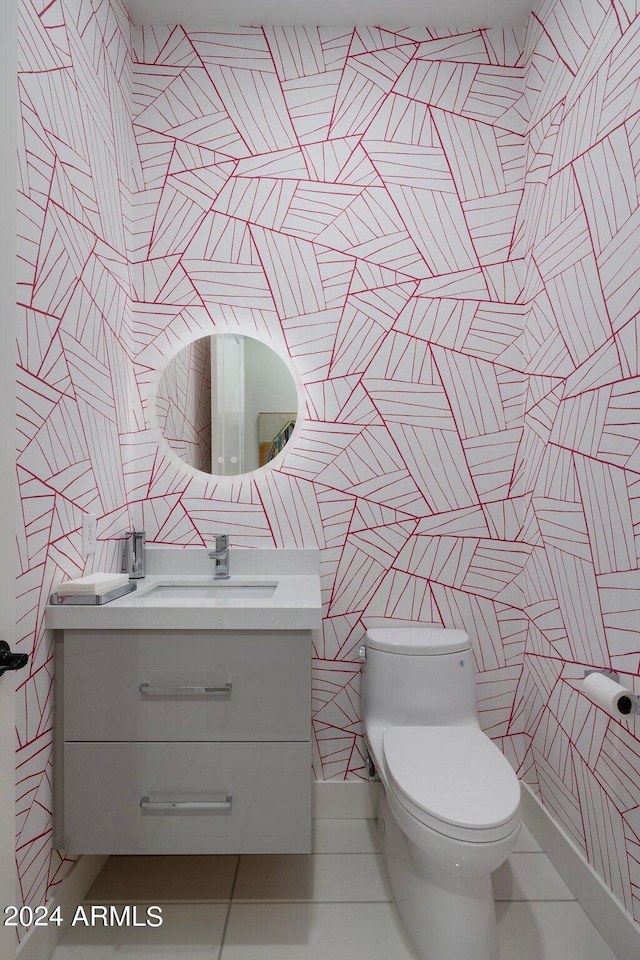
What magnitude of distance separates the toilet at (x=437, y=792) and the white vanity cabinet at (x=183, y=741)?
286 millimetres

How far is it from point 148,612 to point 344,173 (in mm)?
1615

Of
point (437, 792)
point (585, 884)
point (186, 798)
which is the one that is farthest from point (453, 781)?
point (186, 798)

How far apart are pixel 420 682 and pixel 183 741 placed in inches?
30.2

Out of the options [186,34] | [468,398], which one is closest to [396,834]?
[468,398]

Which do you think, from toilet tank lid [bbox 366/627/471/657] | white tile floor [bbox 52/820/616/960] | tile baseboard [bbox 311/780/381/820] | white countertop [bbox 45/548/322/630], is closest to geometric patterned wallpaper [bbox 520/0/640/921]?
white tile floor [bbox 52/820/616/960]

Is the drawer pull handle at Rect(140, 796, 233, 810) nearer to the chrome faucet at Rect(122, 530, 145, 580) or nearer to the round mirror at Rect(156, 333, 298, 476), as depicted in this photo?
the chrome faucet at Rect(122, 530, 145, 580)

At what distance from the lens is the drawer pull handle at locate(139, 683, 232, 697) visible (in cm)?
146

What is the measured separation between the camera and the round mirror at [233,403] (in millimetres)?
2035

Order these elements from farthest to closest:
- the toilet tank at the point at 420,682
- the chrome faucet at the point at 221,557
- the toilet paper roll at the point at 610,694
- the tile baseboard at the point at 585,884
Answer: the chrome faucet at the point at 221,557 < the toilet tank at the point at 420,682 < the tile baseboard at the point at 585,884 < the toilet paper roll at the point at 610,694

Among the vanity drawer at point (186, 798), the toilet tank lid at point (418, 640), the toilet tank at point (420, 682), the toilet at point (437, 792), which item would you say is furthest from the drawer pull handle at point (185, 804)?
the toilet tank lid at point (418, 640)

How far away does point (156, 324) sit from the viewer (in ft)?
6.71

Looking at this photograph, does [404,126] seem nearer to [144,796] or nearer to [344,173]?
[344,173]

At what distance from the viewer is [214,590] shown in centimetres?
193

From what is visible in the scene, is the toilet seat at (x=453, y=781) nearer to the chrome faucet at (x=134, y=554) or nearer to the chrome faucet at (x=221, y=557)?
the chrome faucet at (x=221, y=557)
